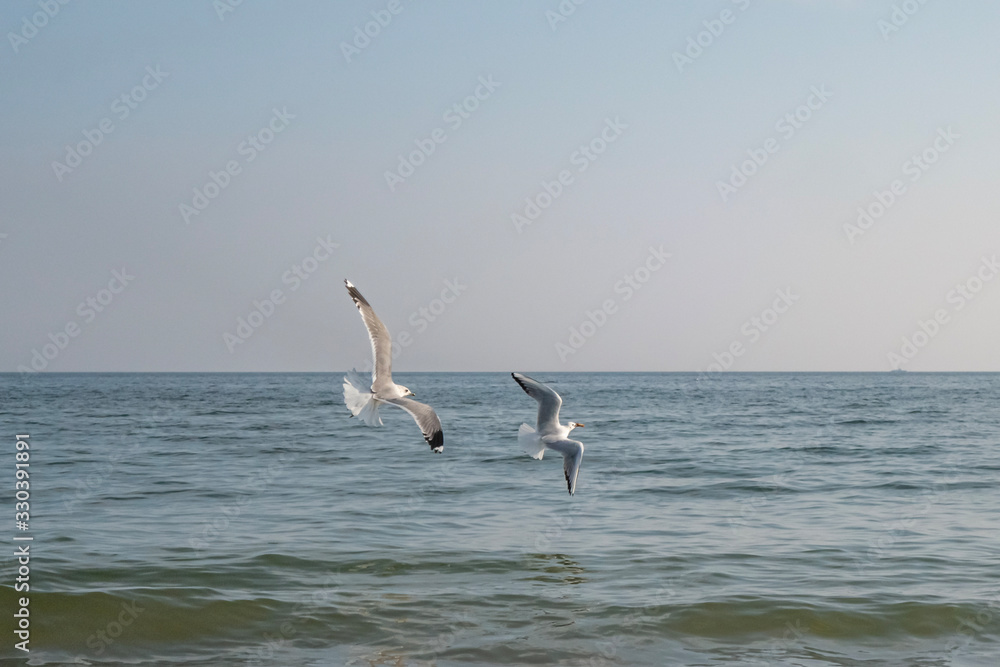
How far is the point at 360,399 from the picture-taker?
9.15m

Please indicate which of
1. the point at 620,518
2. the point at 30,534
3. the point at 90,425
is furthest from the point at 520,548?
the point at 90,425

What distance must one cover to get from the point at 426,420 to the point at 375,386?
2.25 feet

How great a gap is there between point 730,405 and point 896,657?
42569 mm

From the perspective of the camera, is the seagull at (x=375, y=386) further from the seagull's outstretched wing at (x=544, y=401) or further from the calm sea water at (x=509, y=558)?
the calm sea water at (x=509, y=558)

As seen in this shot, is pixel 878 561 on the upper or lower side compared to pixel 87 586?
upper

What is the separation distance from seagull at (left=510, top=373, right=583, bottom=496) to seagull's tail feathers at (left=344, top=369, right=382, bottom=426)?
144 cm

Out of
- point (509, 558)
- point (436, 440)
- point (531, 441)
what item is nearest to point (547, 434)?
point (531, 441)

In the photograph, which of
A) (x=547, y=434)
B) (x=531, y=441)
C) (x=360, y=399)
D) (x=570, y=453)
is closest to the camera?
(x=360, y=399)

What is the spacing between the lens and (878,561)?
1195 centimetres

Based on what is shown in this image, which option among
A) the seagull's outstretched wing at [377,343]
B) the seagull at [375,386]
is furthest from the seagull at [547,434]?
the seagull's outstretched wing at [377,343]

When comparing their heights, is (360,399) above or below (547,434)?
above

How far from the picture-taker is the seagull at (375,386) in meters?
9.05

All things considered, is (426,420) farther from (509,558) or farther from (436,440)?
(509,558)

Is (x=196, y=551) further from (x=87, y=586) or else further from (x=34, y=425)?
(x=34, y=425)
